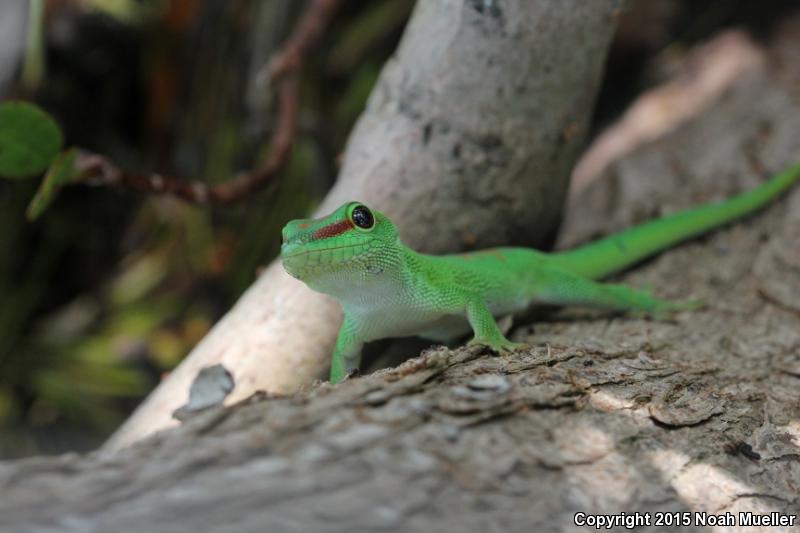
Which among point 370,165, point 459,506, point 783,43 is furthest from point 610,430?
point 783,43

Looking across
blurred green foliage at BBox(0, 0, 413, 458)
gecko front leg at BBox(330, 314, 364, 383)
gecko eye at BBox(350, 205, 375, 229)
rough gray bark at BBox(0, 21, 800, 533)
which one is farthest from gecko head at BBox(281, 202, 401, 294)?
blurred green foliage at BBox(0, 0, 413, 458)

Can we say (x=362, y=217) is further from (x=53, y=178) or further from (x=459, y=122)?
(x=53, y=178)

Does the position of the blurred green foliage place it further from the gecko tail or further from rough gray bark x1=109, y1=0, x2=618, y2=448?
the gecko tail

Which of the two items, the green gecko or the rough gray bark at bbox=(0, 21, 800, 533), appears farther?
the green gecko

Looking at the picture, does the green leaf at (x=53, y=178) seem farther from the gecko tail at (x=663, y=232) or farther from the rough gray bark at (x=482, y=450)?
the gecko tail at (x=663, y=232)

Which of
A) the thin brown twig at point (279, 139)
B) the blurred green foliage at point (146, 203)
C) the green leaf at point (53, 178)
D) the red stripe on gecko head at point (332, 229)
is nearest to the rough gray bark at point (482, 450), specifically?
the red stripe on gecko head at point (332, 229)
